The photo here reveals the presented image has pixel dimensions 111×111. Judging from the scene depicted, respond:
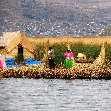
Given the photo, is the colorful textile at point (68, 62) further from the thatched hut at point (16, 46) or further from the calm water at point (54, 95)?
the thatched hut at point (16, 46)

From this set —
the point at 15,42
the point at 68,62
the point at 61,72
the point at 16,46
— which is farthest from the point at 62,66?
the point at 15,42

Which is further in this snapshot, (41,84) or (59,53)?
(59,53)

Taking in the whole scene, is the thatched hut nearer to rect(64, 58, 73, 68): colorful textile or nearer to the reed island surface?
the reed island surface

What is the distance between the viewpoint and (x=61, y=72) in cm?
3628

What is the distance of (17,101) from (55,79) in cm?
1133

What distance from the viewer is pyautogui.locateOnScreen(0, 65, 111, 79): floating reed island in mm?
36000

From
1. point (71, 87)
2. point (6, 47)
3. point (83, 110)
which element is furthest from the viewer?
point (6, 47)

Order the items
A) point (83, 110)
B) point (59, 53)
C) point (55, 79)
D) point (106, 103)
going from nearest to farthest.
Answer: point (83, 110)
point (106, 103)
point (55, 79)
point (59, 53)

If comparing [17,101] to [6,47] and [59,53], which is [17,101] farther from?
[6,47]

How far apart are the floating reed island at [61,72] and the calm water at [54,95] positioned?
1.33 m

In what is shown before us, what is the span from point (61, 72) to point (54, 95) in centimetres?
929

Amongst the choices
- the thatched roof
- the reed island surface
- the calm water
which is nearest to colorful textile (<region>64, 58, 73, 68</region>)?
the reed island surface

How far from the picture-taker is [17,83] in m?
33.2

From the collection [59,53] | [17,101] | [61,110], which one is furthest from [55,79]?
[61,110]
